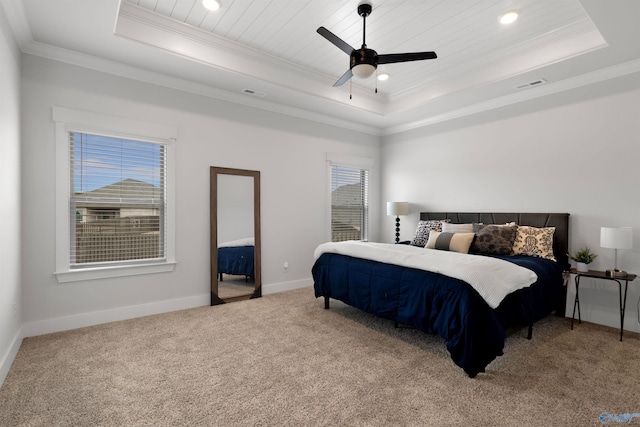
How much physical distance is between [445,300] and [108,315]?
3.36 metres

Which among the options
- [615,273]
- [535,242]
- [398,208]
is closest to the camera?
[615,273]

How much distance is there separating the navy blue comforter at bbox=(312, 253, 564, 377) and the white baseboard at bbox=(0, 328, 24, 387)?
2.72 m

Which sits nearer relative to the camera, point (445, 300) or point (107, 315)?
point (445, 300)

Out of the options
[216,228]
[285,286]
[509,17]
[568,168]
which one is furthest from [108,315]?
[568,168]

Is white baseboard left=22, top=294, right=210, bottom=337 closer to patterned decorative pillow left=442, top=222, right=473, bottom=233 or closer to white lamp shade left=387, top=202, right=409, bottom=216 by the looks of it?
white lamp shade left=387, top=202, right=409, bottom=216

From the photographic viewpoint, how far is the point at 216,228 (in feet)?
13.4

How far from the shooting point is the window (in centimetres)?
315

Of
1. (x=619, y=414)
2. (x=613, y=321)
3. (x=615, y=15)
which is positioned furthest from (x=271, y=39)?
(x=613, y=321)

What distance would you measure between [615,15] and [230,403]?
13.1ft

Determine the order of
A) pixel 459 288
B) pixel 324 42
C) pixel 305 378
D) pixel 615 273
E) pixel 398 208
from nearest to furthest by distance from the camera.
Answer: pixel 305 378, pixel 459 288, pixel 615 273, pixel 324 42, pixel 398 208

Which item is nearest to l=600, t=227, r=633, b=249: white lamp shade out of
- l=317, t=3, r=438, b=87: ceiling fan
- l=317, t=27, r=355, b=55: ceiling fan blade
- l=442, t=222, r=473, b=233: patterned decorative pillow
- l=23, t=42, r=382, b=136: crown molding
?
l=442, t=222, r=473, b=233: patterned decorative pillow

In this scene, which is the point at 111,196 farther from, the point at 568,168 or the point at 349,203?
the point at 568,168

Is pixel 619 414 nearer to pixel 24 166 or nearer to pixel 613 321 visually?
pixel 613 321

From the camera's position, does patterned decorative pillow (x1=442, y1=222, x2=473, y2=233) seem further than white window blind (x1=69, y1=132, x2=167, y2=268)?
Yes
